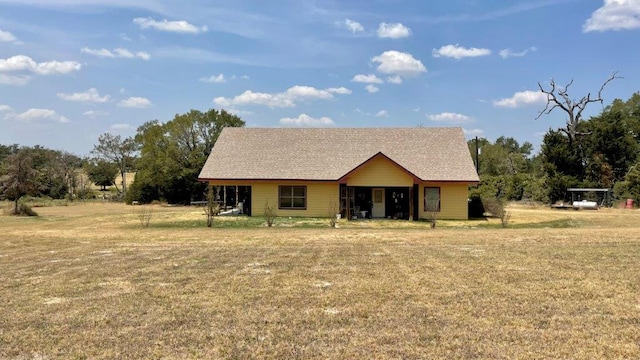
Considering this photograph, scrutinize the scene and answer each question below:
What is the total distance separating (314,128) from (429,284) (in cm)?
2645

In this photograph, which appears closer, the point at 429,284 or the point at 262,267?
the point at 429,284

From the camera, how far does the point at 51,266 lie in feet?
36.0

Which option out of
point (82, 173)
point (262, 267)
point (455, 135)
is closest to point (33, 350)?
point (262, 267)

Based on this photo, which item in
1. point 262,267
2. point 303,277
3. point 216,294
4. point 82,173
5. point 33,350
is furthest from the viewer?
point 82,173

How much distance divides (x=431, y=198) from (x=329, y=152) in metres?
6.93

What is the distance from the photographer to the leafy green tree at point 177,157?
44625 mm

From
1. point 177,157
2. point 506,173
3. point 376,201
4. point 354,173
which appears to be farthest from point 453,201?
point 506,173

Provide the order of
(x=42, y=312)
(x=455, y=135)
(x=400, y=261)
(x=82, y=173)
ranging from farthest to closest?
(x=82, y=173) < (x=455, y=135) < (x=400, y=261) < (x=42, y=312)

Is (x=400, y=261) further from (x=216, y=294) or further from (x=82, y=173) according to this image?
(x=82, y=173)

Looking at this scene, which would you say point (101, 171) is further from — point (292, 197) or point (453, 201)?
point (453, 201)

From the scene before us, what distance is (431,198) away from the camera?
93.9ft

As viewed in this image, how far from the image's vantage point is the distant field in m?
5.46

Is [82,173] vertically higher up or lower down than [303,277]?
higher up

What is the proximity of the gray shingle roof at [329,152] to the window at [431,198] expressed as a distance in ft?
3.22
